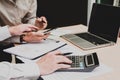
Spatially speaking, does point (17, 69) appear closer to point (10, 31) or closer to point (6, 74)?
point (6, 74)

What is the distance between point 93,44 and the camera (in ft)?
4.66

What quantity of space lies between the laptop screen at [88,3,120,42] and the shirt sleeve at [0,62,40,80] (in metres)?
0.66

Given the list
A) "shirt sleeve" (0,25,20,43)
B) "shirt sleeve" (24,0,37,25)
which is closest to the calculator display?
"shirt sleeve" (0,25,20,43)

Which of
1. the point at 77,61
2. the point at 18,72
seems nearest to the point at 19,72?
the point at 18,72

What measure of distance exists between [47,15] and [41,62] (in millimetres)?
1748

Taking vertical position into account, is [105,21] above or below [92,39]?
above

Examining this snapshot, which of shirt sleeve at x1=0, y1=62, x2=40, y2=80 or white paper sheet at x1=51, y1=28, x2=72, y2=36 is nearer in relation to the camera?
shirt sleeve at x1=0, y1=62, x2=40, y2=80

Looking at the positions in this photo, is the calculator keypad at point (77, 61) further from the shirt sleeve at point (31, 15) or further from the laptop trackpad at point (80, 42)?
the shirt sleeve at point (31, 15)

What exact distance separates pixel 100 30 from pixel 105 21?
0.08m

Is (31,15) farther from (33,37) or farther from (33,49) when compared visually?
(33,49)

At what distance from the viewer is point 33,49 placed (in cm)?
135

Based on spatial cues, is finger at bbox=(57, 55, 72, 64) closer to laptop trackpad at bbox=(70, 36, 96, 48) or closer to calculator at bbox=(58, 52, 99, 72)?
calculator at bbox=(58, 52, 99, 72)

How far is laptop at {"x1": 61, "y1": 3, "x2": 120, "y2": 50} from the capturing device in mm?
1444

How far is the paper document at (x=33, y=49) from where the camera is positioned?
4.17 feet
